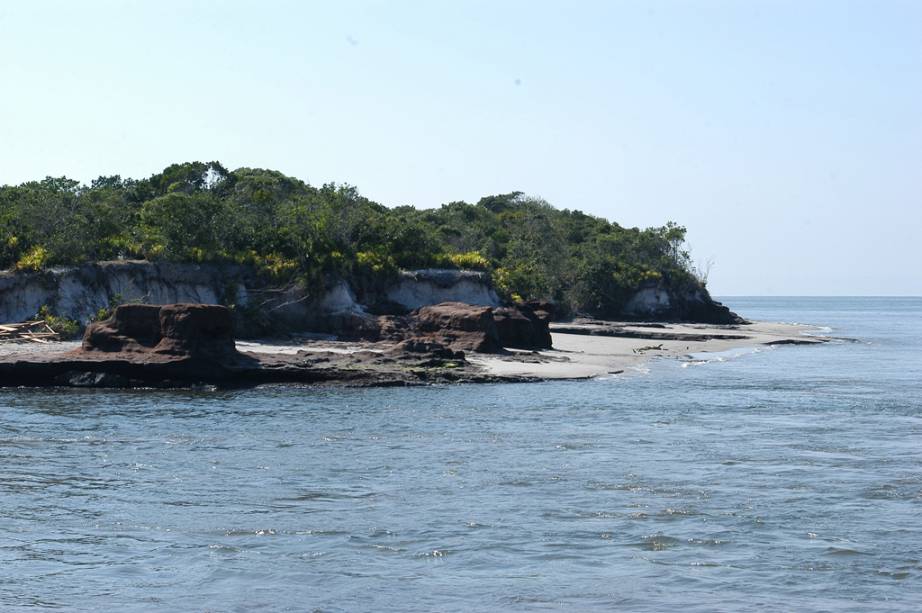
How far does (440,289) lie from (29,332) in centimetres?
2026

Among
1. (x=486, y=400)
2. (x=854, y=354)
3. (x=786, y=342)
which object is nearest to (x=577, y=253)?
(x=786, y=342)

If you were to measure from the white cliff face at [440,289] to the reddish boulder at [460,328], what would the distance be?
26.6ft

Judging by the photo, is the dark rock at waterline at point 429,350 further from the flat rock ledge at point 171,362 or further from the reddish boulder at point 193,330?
the reddish boulder at point 193,330

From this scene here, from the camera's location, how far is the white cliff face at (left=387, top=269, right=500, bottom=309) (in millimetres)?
53281

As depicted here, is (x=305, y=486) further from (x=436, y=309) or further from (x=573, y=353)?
(x=573, y=353)

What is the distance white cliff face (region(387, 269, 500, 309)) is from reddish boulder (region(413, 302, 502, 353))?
8106 mm

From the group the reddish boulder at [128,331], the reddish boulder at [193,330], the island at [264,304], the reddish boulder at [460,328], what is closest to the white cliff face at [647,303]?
the island at [264,304]

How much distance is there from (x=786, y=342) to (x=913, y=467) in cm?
4308

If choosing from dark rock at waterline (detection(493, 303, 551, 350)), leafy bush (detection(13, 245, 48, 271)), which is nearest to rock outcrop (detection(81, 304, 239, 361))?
leafy bush (detection(13, 245, 48, 271))

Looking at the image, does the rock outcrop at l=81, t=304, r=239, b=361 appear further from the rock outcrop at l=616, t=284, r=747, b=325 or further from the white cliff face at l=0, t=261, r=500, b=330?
the rock outcrop at l=616, t=284, r=747, b=325

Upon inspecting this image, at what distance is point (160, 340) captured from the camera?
112 ft

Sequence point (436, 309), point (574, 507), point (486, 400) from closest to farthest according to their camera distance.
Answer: point (574, 507) → point (486, 400) → point (436, 309)

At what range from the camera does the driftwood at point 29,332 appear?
39894 mm

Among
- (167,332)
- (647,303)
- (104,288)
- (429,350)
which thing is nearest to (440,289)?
(429,350)
